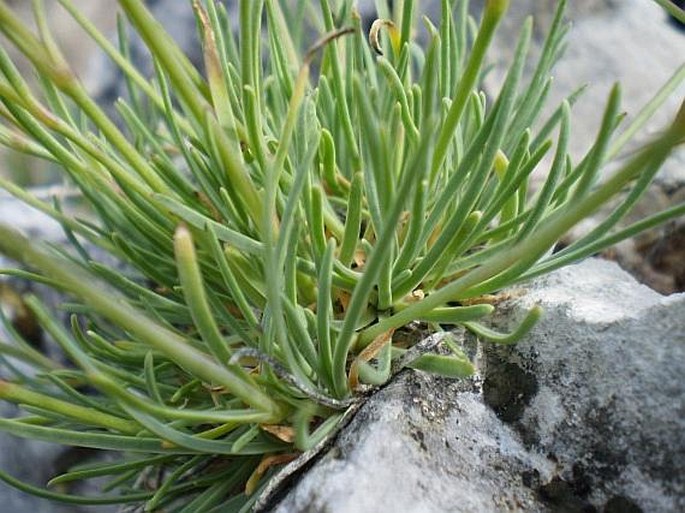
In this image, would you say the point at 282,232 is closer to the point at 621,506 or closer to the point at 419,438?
the point at 419,438

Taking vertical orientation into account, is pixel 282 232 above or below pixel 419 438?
above

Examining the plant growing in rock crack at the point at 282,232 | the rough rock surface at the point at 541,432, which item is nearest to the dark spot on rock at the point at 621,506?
the rough rock surface at the point at 541,432

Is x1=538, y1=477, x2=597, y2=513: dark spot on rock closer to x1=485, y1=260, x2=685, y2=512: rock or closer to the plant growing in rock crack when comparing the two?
x1=485, y1=260, x2=685, y2=512: rock

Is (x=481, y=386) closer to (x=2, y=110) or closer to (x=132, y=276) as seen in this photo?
(x=2, y=110)

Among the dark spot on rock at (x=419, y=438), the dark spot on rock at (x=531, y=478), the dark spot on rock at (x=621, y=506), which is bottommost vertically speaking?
the dark spot on rock at (x=419, y=438)

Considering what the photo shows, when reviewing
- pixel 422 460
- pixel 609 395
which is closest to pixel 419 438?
pixel 422 460

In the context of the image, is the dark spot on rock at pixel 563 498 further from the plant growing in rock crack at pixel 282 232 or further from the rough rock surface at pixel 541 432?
the plant growing in rock crack at pixel 282 232

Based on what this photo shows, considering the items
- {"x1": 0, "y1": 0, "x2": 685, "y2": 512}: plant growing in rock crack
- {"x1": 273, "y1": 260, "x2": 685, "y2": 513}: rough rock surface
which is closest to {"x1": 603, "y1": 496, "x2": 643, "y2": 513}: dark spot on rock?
{"x1": 273, "y1": 260, "x2": 685, "y2": 513}: rough rock surface
